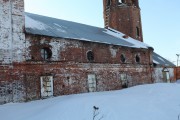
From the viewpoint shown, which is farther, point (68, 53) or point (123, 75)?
point (123, 75)

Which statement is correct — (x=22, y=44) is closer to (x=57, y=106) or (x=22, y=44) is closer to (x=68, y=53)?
(x=68, y=53)

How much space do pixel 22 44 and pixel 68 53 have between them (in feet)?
11.0

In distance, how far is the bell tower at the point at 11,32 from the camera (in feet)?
45.5

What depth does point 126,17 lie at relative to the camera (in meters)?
27.2

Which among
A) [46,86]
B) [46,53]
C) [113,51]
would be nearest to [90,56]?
[113,51]

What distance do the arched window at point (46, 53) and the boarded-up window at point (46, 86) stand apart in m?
1.21

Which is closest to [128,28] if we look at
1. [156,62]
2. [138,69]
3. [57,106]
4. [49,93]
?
[156,62]

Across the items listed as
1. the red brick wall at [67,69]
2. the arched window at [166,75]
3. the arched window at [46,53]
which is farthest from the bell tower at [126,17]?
A: the arched window at [46,53]

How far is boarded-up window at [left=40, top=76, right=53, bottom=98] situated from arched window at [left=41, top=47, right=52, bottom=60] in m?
1.21

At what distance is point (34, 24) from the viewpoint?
16.8m

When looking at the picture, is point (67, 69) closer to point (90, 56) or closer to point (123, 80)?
point (90, 56)

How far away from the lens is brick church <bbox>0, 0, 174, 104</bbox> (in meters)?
14.0

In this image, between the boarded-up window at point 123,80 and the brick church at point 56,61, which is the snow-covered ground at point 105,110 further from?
the boarded-up window at point 123,80

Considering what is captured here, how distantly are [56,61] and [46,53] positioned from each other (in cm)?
78
